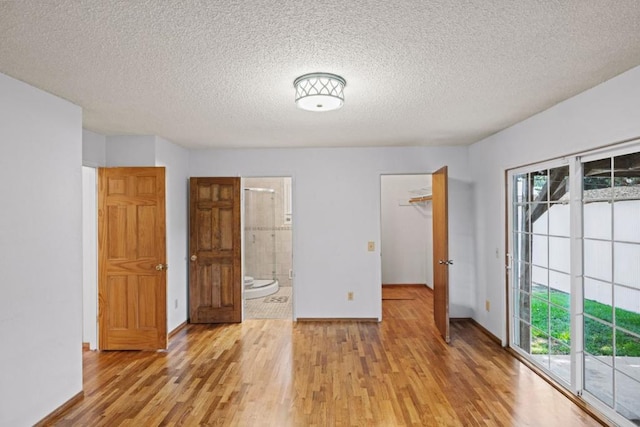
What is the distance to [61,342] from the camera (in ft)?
9.21

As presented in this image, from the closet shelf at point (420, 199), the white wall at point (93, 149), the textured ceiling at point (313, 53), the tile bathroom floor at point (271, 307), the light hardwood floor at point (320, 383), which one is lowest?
the tile bathroom floor at point (271, 307)

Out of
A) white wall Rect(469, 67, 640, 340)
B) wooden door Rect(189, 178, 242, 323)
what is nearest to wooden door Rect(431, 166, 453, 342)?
white wall Rect(469, 67, 640, 340)

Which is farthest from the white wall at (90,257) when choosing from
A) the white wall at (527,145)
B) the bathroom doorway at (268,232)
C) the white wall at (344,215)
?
the white wall at (527,145)

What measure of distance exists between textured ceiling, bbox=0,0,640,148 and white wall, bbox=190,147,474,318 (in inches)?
64.7

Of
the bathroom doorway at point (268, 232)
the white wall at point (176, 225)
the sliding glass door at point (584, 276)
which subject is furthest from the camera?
the bathroom doorway at point (268, 232)

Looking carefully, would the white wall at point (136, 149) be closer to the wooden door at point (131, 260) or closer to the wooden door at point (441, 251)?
the wooden door at point (131, 260)

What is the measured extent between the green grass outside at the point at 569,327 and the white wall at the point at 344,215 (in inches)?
62.0

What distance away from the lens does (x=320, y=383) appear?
10.6 feet

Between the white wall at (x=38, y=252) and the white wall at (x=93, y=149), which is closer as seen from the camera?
the white wall at (x=38, y=252)

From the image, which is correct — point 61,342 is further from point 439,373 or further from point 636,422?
point 636,422

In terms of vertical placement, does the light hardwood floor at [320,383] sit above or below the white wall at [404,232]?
below

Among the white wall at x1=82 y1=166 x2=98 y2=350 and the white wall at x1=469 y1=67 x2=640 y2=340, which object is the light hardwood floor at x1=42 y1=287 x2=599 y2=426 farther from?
the white wall at x1=469 y1=67 x2=640 y2=340

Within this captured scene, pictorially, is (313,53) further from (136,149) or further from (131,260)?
(131,260)

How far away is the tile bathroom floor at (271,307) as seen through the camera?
18.0 ft
